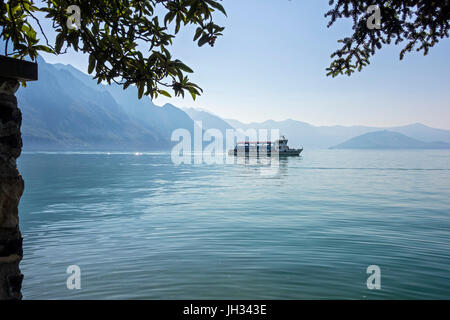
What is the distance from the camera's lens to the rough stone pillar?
4.20 m

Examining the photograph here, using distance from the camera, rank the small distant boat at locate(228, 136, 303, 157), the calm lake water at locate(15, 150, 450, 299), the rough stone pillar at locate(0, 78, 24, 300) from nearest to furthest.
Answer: the rough stone pillar at locate(0, 78, 24, 300) → the calm lake water at locate(15, 150, 450, 299) → the small distant boat at locate(228, 136, 303, 157)

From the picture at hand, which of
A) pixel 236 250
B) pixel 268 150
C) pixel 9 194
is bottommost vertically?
pixel 236 250

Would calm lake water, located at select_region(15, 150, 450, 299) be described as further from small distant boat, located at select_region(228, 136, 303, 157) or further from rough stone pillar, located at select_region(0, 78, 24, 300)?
small distant boat, located at select_region(228, 136, 303, 157)

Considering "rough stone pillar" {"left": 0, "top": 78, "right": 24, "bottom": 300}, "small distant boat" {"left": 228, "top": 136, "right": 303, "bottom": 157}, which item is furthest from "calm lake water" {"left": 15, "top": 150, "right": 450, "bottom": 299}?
"small distant boat" {"left": 228, "top": 136, "right": 303, "bottom": 157}

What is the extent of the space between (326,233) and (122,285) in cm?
979

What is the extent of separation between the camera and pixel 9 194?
425 centimetres

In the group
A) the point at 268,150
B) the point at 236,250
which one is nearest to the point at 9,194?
the point at 236,250

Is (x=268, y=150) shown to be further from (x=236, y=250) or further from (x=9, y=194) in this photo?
(x=9, y=194)

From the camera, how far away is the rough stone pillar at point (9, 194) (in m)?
4.20

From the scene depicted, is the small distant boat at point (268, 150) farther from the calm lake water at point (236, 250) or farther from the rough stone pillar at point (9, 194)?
the rough stone pillar at point (9, 194)

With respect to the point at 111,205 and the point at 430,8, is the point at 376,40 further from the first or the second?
the point at 111,205

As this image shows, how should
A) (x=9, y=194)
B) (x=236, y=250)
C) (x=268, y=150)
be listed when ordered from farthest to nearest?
(x=268, y=150) → (x=236, y=250) → (x=9, y=194)

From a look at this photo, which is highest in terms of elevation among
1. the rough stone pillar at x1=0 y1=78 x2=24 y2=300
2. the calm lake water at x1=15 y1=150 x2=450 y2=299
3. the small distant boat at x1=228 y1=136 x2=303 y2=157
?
the small distant boat at x1=228 y1=136 x2=303 y2=157
